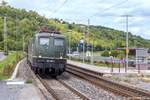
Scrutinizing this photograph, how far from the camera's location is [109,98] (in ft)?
71.4

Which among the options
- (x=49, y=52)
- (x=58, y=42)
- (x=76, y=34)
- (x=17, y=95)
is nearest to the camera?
(x=17, y=95)

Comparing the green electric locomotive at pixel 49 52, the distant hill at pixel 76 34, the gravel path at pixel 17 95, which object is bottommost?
the gravel path at pixel 17 95

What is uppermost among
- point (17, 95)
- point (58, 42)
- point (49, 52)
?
point (58, 42)

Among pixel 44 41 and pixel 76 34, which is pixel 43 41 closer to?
pixel 44 41

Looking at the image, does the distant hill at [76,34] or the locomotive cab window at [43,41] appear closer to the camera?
the locomotive cab window at [43,41]

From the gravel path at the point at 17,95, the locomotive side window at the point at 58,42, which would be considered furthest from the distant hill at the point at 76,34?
the gravel path at the point at 17,95

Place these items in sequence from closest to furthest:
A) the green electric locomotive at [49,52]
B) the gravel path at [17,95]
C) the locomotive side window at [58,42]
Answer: the gravel path at [17,95], the green electric locomotive at [49,52], the locomotive side window at [58,42]

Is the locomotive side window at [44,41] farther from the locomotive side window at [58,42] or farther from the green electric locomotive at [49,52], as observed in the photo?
the locomotive side window at [58,42]

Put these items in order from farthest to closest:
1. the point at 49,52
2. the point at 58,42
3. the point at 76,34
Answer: the point at 76,34 < the point at 58,42 < the point at 49,52

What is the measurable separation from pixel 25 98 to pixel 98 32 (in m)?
111

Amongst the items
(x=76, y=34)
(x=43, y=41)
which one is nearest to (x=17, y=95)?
(x=43, y=41)

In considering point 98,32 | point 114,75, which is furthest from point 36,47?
point 98,32

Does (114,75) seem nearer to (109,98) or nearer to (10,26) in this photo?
Result: (109,98)

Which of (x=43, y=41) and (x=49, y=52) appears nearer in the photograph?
(x=49, y=52)
